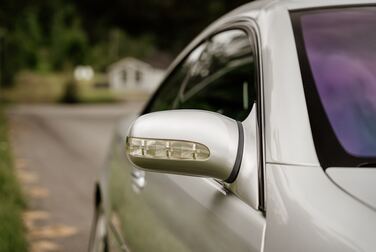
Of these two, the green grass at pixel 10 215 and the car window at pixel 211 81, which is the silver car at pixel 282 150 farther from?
the green grass at pixel 10 215

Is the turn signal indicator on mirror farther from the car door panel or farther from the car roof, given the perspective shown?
the car roof

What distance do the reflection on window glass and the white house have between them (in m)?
76.8

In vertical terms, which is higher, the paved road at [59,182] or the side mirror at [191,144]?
the side mirror at [191,144]

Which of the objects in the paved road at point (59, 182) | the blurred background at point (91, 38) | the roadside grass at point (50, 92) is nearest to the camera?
the paved road at point (59, 182)

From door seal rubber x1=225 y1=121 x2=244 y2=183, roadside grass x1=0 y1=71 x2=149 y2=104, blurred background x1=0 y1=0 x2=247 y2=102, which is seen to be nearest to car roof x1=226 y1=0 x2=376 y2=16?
door seal rubber x1=225 y1=121 x2=244 y2=183

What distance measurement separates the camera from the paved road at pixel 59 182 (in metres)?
5.46

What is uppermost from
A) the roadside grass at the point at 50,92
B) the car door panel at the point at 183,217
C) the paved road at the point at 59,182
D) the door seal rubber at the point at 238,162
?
the door seal rubber at the point at 238,162

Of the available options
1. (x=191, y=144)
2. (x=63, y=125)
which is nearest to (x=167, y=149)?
(x=191, y=144)

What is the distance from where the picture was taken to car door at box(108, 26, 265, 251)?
188 centimetres

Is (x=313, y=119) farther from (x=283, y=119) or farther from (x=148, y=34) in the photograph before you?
(x=148, y=34)

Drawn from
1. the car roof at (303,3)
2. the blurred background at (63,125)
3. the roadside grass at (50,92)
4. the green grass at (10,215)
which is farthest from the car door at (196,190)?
the roadside grass at (50,92)

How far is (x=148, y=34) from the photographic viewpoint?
87.9 feet

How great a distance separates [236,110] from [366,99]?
1225mm

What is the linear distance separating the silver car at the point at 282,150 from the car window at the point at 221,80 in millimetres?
403
